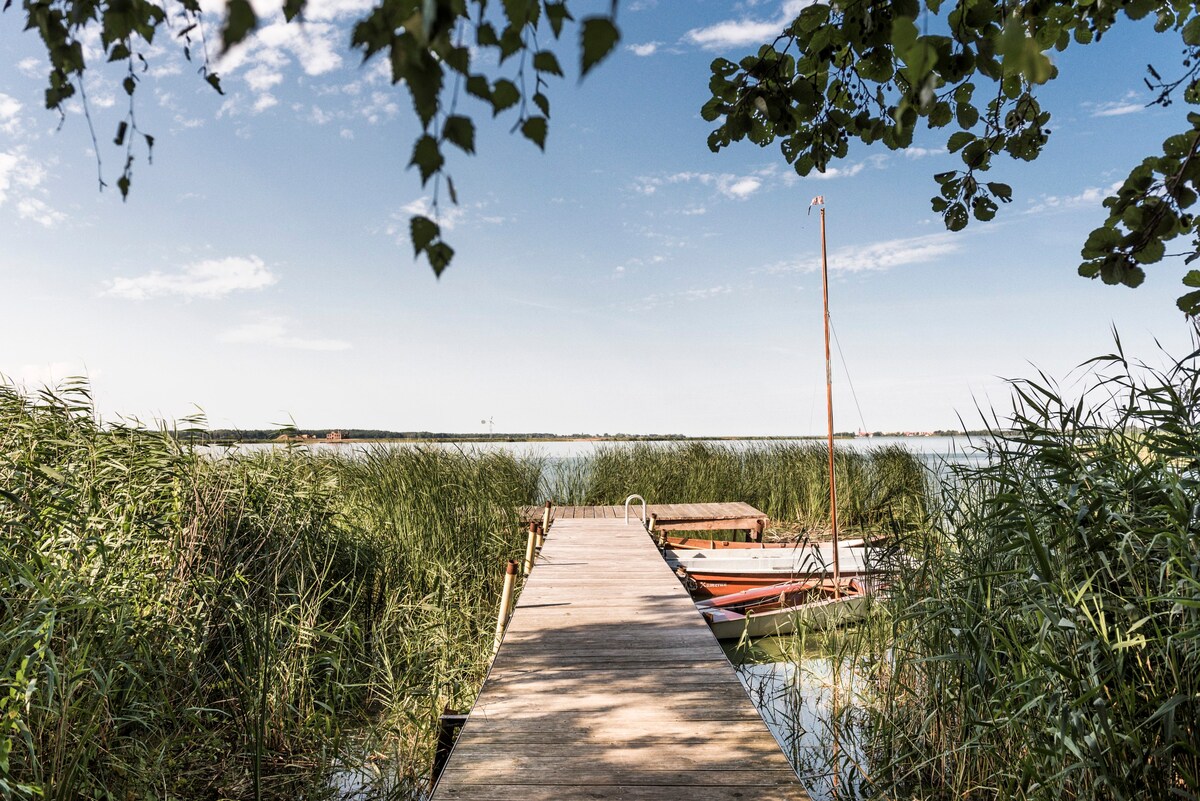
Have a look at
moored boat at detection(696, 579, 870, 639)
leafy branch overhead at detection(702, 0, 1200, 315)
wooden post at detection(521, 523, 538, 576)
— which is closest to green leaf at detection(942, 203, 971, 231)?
leafy branch overhead at detection(702, 0, 1200, 315)

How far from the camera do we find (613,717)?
10.5 feet

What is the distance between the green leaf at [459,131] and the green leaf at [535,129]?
0.12 meters

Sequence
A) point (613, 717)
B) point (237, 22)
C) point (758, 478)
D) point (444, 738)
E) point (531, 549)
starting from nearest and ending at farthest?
1. point (237, 22)
2. point (613, 717)
3. point (444, 738)
4. point (531, 549)
5. point (758, 478)

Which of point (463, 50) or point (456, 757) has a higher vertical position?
point (463, 50)

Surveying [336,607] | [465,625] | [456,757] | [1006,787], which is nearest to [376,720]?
[465,625]

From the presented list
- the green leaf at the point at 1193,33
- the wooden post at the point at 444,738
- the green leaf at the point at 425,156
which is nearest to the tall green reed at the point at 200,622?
the wooden post at the point at 444,738

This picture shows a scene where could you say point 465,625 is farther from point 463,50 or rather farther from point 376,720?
point 463,50

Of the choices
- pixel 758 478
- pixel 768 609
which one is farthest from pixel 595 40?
pixel 758 478

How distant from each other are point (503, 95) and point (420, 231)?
0.75ft

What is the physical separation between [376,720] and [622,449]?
10165mm

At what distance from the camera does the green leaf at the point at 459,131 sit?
0.84m

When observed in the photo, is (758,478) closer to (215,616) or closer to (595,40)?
(215,616)

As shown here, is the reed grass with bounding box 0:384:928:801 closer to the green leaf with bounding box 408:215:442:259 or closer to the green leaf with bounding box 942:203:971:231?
the green leaf with bounding box 942:203:971:231

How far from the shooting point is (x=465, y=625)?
5637 millimetres
